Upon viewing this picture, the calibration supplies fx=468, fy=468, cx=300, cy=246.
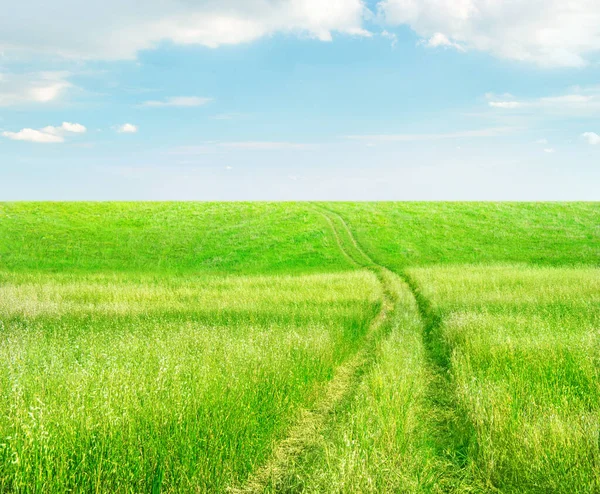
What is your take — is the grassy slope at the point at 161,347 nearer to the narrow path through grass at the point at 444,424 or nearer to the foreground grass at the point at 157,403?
the foreground grass at the point at 157,403

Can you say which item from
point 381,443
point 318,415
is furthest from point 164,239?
point 381,443

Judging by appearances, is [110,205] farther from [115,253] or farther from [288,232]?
[288,232]

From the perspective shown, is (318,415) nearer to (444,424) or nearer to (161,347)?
(444,424)

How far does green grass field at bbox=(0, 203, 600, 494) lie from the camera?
594 cm

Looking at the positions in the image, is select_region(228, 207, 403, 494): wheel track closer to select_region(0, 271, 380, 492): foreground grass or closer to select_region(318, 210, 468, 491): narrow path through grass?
select_region(0, 271, 380, 492): foreground grass

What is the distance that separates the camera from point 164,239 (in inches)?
1676

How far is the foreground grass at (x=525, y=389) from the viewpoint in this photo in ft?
20.4

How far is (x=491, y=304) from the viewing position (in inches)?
731

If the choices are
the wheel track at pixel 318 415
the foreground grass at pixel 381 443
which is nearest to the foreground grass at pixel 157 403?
the wheel track at pixel 318 415

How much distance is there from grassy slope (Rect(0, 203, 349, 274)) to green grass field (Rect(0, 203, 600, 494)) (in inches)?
319

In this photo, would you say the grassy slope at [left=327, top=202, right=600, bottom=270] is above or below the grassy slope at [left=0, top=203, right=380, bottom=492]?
above

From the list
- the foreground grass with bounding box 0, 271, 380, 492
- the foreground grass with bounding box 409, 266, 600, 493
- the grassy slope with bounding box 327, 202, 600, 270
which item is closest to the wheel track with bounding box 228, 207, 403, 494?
the foreground grass with bounding box 0, 271, 380, 492

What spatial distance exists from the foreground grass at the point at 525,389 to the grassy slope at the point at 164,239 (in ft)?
57.5

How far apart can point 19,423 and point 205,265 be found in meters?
29.6
